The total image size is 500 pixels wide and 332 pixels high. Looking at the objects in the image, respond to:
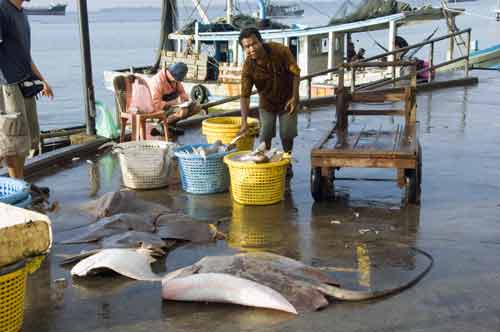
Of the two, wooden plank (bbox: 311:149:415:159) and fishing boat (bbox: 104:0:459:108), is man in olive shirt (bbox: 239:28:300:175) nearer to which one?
wooden plank (bbox: 311:149:415:159)

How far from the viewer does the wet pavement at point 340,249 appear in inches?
157

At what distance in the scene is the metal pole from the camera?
30.7 ft

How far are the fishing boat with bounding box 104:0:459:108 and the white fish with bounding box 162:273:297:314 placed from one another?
1573 cm

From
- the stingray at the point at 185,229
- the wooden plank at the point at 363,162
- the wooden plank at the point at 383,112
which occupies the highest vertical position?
the wooden plank at the point at 383,112

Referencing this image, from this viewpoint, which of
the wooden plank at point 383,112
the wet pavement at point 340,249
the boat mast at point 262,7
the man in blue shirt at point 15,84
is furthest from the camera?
the boat mast at point 262,7

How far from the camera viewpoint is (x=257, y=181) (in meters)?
6.47

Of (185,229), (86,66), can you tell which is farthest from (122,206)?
Result: (86,66)

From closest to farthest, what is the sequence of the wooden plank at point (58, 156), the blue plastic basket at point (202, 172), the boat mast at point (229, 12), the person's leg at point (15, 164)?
the person's leg at point (15, 164) < the blue plastic basket at point (202, 172) < the wooden plank at point (58, 156) < the boat mast at point (229, 12)

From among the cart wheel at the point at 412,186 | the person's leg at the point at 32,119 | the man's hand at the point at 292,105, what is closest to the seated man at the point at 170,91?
the man's hand at the point at 292,105

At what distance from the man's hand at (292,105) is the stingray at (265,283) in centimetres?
319

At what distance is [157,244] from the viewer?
5164 mm

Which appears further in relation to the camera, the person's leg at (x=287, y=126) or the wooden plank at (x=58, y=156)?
the wooden plank at (x=58, y=156)

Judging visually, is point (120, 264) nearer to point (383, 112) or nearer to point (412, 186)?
point (412, 186)

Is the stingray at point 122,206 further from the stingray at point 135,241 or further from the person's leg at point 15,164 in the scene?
the person's leg at point 15,164
